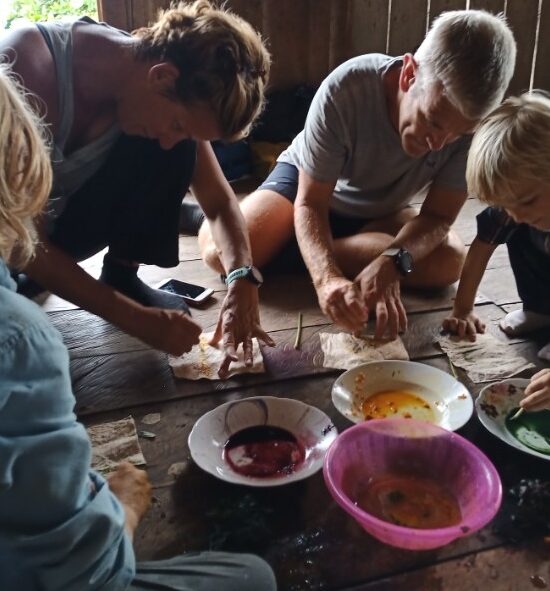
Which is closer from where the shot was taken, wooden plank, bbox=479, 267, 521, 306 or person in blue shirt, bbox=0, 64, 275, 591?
person in blue shirt, bbox=0, 64, 275, 591

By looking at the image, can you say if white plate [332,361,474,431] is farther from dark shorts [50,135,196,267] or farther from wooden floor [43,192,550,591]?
dark shorts [50,135,196,267]

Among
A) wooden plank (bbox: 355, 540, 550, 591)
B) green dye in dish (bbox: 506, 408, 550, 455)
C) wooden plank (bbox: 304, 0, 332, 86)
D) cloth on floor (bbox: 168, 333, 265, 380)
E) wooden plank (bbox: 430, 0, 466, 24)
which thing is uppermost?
wooden plank (bbox: 430, 0, 466, 24)

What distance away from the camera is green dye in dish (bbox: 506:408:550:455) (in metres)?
1.24

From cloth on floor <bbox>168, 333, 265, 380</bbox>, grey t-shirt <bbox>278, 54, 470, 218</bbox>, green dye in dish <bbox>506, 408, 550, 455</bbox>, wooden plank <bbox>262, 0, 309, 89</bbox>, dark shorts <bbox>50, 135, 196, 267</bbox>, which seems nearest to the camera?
green dye in dish <bbox>506, 408, 550, 455</bbox>

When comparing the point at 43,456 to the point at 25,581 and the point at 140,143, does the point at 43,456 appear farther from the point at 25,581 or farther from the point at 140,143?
the point at 140,143

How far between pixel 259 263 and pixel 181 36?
0.85 m

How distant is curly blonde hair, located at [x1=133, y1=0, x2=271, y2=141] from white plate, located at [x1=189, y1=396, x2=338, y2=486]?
560 mm

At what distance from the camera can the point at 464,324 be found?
165 centimetres

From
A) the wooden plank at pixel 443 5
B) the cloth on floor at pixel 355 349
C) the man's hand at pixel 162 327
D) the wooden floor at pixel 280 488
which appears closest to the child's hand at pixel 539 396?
the wooden floor at pixel 280 488

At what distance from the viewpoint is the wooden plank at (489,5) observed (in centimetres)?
328

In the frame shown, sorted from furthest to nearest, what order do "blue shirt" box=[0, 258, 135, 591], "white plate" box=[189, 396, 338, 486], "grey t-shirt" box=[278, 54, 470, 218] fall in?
"grey t-shirt" box=[278, 54, 470, 218] → "white plate" box=[189, 396, 338, 486] → "blue shirt" box=[0, 258, 135, 591]

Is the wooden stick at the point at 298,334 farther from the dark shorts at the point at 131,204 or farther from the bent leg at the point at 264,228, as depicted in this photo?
the dark shorts at the point at 131,204

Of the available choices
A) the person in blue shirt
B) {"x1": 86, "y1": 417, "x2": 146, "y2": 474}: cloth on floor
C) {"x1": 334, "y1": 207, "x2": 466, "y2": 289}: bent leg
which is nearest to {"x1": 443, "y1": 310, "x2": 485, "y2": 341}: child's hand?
{"x1": 334, "y1": 207, "x2": 466, "y2": 289}: bent leg

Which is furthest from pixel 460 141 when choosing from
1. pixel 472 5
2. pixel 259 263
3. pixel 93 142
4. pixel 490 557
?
pixel 472 5
